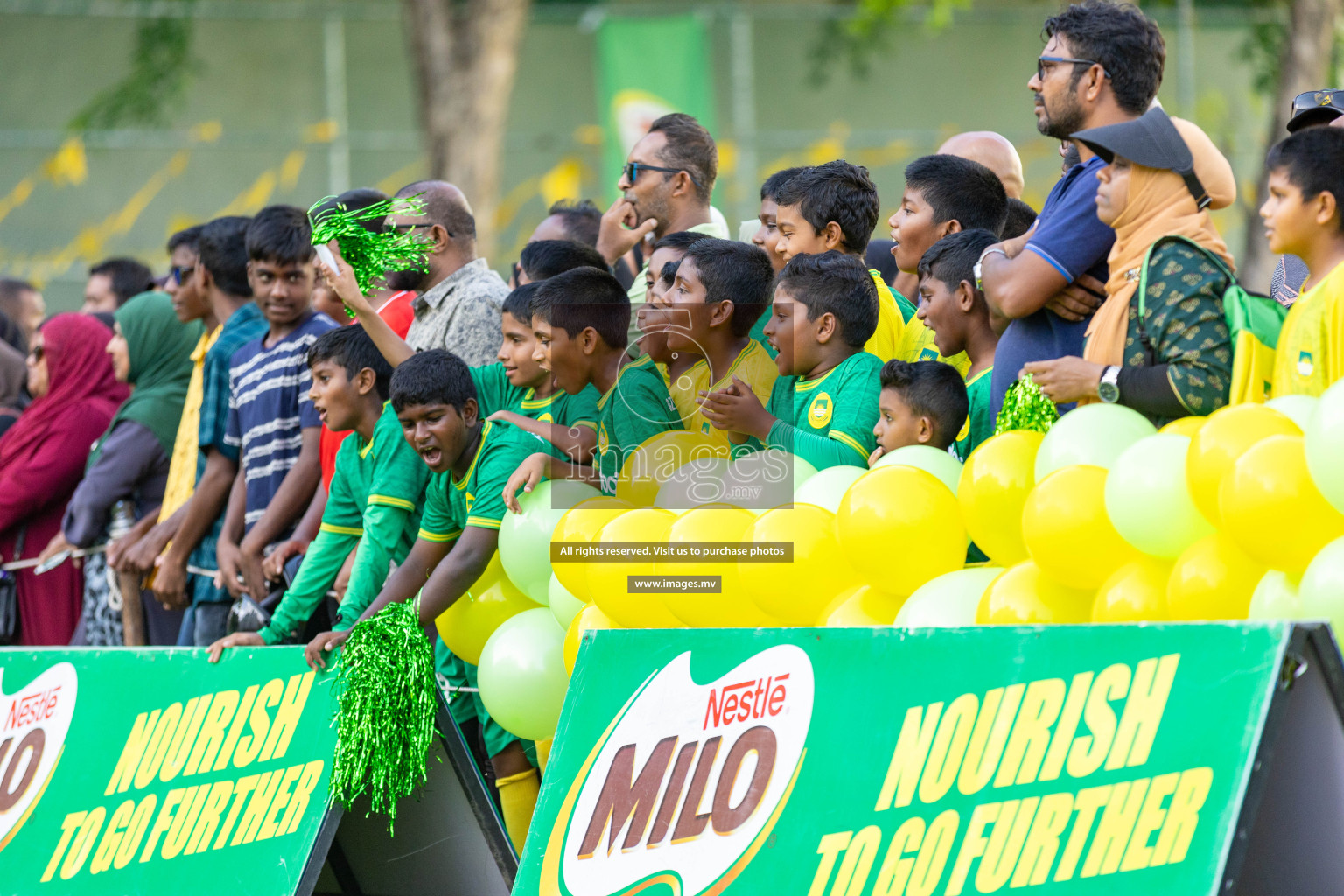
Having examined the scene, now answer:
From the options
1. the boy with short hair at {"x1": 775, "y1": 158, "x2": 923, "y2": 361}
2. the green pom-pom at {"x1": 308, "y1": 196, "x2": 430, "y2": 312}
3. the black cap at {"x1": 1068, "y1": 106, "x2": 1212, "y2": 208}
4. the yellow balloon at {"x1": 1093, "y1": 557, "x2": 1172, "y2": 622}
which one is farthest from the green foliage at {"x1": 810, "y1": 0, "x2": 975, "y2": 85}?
the yellow balloon at {"x1": 1093, "y1": 557, "x2": 1172, "y2": 622}

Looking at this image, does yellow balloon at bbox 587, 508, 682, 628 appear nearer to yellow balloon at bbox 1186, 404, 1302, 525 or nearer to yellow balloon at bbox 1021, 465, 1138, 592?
yellow balloon at bbox 1021, 465, 1138, 592

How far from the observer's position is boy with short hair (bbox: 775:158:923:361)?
13.9 ft

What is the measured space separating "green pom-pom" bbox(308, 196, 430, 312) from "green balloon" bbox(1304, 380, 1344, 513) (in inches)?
116

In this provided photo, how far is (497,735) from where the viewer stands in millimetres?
4266

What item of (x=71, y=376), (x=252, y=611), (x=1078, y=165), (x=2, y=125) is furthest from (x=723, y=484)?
(x=2, y=125)

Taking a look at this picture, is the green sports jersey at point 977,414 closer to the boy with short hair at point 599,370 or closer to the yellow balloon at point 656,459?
the yellow balloon at point 656,459

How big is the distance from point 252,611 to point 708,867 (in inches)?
98.5

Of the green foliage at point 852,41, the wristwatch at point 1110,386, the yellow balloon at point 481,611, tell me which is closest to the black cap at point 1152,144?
the wristwatch at point 1110,386

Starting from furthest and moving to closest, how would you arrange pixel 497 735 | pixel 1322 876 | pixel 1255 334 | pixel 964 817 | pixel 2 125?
1. pixel 2 125
2. pixel 497 735
3. pixel 1255 334
4. pixel 964 817
5. pixel 1322 876

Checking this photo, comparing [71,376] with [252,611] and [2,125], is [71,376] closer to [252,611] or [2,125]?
[252,611]

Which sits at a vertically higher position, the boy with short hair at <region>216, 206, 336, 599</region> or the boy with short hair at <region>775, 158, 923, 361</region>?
the boy with short hair at <region>775, 158, 923, 361</region>

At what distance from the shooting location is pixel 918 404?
3.52 m

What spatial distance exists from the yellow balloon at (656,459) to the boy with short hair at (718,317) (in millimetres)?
191

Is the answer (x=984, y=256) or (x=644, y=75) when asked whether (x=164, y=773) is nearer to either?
(x=984, y=256)
